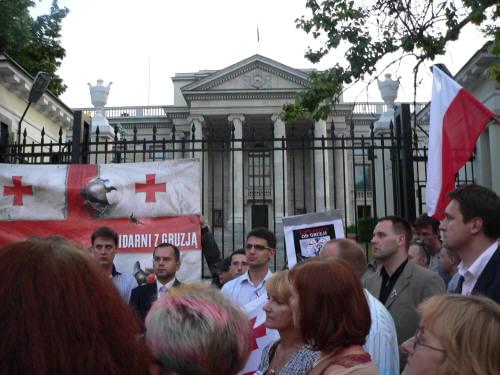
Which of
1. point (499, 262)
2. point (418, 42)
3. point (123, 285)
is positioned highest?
point (418, 42)

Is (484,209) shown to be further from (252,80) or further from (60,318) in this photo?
(252,80)

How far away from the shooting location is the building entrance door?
3782cm

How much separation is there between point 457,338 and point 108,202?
245 inches

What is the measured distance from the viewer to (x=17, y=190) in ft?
25.2

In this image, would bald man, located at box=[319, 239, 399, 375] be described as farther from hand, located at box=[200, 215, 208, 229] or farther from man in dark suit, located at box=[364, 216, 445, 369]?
hand, located at box=[200, 215, 208, 229]

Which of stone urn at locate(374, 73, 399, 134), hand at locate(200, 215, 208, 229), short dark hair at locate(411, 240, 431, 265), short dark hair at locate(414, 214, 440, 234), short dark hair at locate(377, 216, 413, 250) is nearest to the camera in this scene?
short dark hair at locate(377, 216, 413, 250)

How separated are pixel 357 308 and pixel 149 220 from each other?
5283mm

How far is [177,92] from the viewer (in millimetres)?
50250

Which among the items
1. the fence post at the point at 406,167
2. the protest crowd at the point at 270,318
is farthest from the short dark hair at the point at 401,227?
the fence post at the point at 406,167

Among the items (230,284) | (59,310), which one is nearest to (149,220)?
(230,284)

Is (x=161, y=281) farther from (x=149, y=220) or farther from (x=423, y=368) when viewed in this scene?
(x=423, y=368)

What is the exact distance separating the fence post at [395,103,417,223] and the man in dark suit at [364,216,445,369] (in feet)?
10.7

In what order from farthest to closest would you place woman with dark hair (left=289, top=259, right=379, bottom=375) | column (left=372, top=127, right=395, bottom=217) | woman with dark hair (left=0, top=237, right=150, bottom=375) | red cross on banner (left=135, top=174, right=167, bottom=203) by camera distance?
1. column (left=372, top=127, right=395, bottom=217)
2. red cross on banner (left=135, top=174, right=167, bottom=203)
3. woman with dark hair (left=289, top=259, right=379, bottom=375)
4. woman with dark hair (left=0, top=237, right=150, bottom=375)

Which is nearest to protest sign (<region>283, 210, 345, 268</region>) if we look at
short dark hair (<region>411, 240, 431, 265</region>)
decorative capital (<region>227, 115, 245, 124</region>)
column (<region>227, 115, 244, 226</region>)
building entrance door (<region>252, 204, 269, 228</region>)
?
short dark hair (<region>411, 240, 431, 265</region>)
